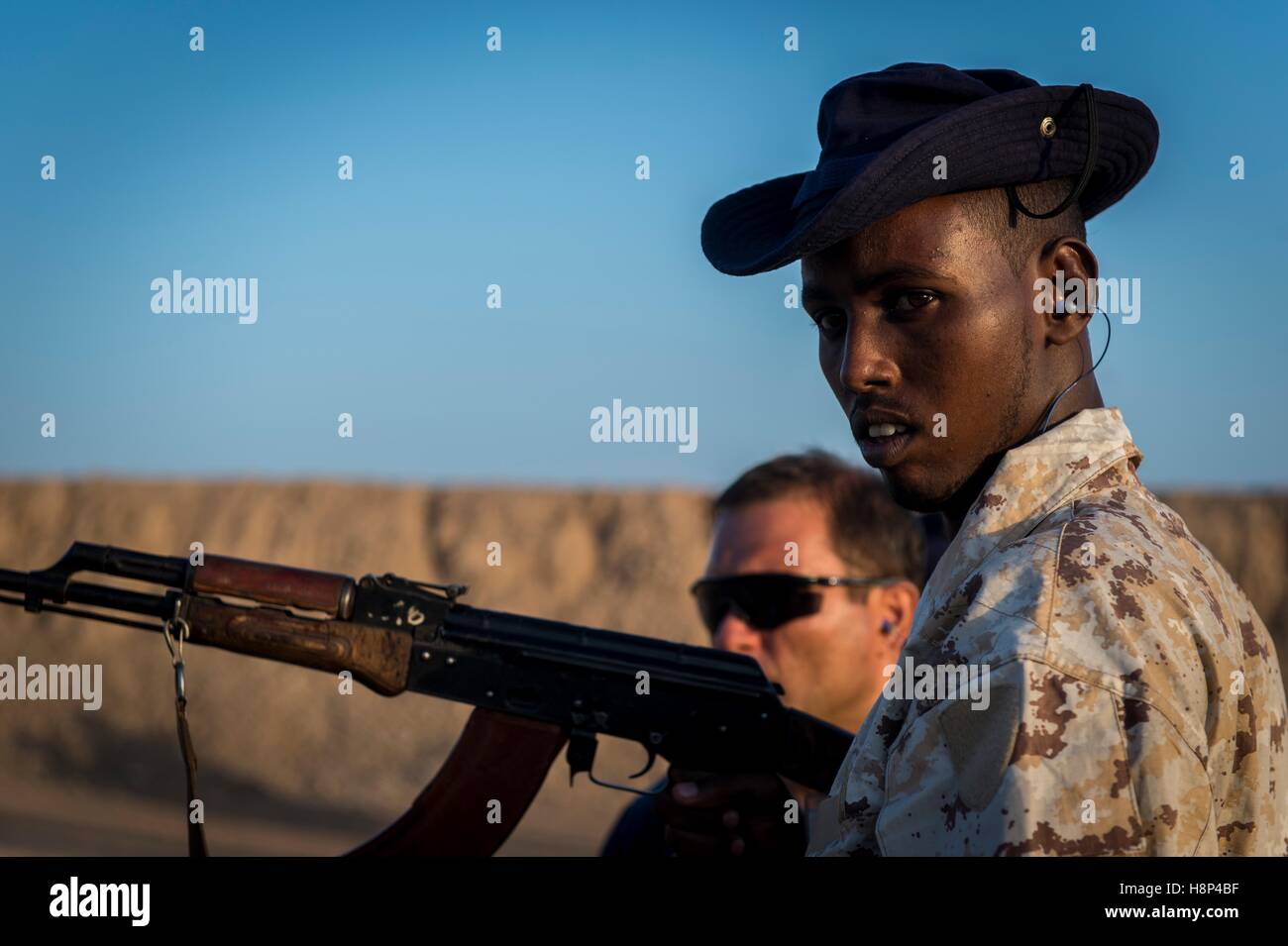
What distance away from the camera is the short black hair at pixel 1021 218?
2314 millimetres

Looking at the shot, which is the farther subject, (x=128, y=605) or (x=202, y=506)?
(x=202, y=506)

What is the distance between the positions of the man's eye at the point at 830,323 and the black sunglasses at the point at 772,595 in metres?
1.92

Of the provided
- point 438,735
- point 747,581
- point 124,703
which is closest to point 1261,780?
point 747,581

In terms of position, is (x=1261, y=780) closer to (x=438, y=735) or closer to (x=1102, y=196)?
(x=1102, y=196)

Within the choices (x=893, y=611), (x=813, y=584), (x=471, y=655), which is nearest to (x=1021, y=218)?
(x=471, y=655)

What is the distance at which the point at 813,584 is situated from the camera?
4344mm

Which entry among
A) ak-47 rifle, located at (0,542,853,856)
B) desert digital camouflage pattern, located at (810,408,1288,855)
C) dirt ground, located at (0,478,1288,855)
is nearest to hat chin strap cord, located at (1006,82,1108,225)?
desert digital camouflage pattern, located at (810,408,1288,855)

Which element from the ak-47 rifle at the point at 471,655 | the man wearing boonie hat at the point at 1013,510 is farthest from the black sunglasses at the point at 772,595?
the man wearing boonie hat at the point at 1013,510

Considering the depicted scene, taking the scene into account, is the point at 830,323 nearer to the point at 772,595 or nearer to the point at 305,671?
the point at 772,595

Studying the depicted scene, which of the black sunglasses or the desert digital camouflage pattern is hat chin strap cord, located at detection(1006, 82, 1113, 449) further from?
the black sunglasses

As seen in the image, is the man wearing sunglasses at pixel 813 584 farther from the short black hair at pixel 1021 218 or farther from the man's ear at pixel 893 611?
the short black hair at pixel 1021 218
